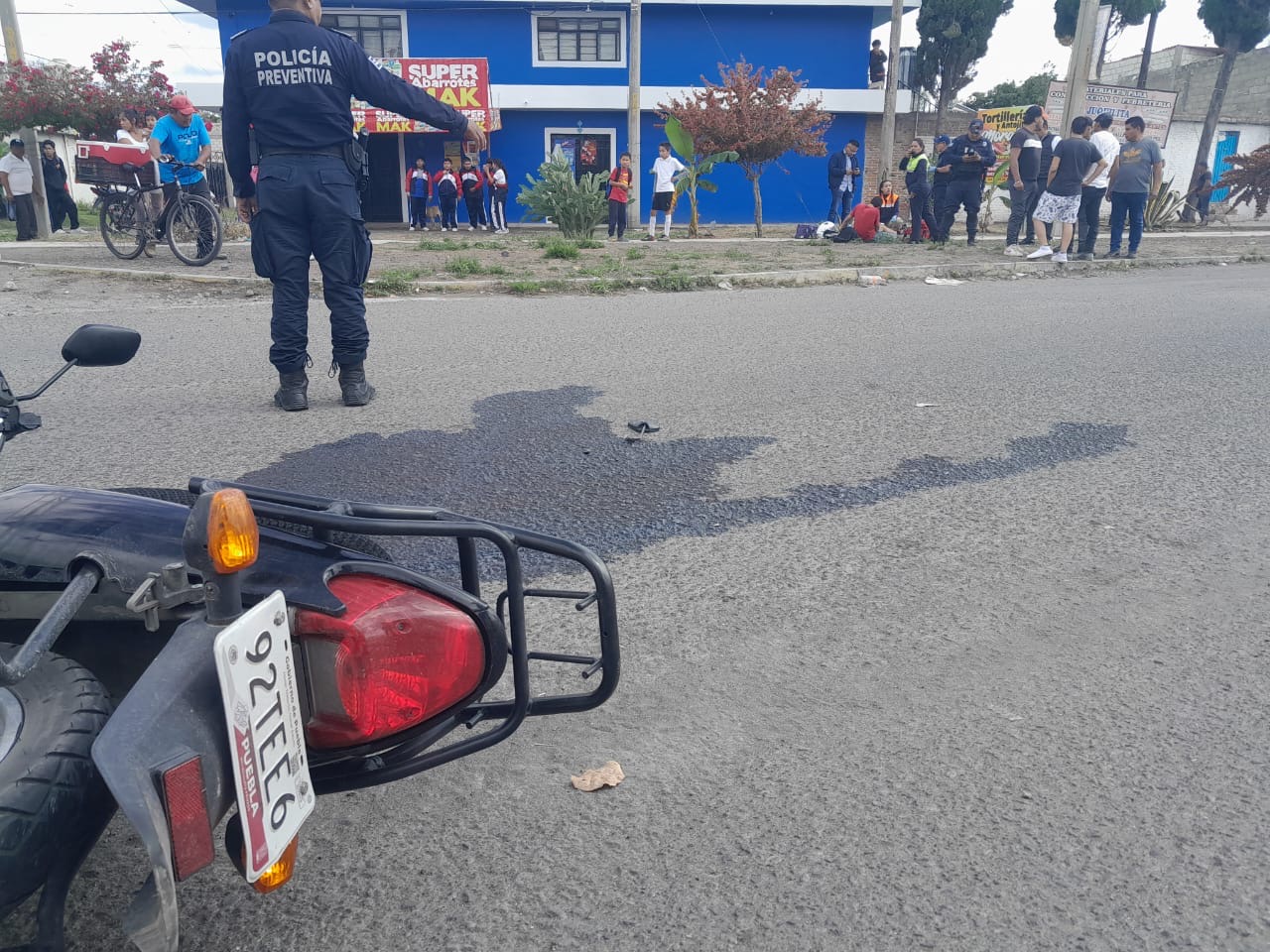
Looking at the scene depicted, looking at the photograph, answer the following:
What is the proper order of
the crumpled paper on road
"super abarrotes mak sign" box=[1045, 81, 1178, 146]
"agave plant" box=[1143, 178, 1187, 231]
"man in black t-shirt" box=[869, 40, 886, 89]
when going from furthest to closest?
"man in black t-shirt" box=[869, 40, 886, 89] < "agave plant" box=[1143, 178, 1187, 231] < "super abarrotes mak sign" box=[1045, 81, 1178, 146] < the crumpled paper on road

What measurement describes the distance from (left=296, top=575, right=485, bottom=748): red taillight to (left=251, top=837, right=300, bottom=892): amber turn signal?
0.52 feet

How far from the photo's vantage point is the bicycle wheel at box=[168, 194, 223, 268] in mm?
10711

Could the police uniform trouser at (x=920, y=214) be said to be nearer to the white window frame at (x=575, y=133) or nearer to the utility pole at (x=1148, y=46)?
the white window frame at (x=575, y=133)

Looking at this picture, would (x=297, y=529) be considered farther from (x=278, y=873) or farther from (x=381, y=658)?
(x=278, y=873)

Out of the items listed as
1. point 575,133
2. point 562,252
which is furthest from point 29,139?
point 575,133

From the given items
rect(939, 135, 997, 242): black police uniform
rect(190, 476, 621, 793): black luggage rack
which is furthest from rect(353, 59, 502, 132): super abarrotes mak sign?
rect(190, 476, 621, 793): black luggage rack

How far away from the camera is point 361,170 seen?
4879mm

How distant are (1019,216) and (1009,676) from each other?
13399mm

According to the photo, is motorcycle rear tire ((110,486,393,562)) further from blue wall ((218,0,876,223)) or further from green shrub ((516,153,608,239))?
blue wall ((218,0,876,223))

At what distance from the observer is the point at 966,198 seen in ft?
48.1

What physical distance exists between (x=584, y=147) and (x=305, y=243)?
2565cm

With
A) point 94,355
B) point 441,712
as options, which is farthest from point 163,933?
point 94,355

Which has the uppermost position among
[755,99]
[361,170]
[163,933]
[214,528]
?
[755,99]

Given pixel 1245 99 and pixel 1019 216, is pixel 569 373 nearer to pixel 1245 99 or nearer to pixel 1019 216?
pixel 1019 216
